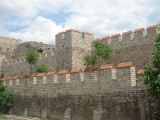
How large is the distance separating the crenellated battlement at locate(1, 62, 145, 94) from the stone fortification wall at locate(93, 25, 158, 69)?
478cm

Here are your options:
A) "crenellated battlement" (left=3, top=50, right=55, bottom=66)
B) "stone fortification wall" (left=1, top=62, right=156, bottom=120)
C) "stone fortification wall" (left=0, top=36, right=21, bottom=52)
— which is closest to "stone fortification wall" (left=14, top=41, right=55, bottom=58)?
"crenellated battlement" (left=3, top=50, right=55, bottom=66)

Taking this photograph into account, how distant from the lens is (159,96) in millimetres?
11531

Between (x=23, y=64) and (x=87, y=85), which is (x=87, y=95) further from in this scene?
(x=23, y=64)

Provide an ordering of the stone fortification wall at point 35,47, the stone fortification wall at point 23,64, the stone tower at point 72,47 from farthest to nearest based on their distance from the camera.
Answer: the stone fortification wall at point 35,47, the stone fortification wall at point 23,64, the stone tower at point 72,47

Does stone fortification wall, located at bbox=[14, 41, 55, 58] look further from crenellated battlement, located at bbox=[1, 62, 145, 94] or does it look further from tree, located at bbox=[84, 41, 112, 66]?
crenellated battlement, located at bbox=[1, 62, 145, 94]

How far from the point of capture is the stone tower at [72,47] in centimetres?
2041

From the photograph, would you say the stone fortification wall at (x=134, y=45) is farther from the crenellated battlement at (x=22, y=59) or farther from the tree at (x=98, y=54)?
the crenellated battlement at (x=22, y=59)

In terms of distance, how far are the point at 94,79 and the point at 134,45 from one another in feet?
18.4

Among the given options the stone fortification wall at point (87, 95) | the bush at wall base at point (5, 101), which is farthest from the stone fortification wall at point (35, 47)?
the stone fortification wall at point (87, 95)

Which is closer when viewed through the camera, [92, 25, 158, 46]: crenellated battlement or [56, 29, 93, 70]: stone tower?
[92, 25, 158, 46]: crenellated battlement

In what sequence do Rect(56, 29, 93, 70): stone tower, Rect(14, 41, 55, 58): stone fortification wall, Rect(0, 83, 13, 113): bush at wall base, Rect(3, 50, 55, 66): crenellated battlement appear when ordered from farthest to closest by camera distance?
Rect(14, 41, 55, 58): stone fortification wall
Rect(3, 50, 55, 66): crenellated battlement
Rect(0, 83, 13, 113): bush at wall base
Rect(56, 29, 93, 70): stone tower

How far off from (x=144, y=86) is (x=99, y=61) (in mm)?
8909

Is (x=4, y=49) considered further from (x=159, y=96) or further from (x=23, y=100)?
(x=159, y=96)

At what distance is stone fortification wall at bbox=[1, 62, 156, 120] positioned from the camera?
12.7 metres
